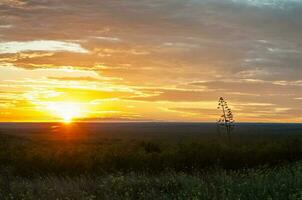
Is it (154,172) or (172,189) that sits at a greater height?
(172,189)

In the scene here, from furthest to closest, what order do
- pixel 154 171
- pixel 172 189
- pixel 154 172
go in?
1. pixel 154 171
2. pixel 154 172
3. pixel 172 189

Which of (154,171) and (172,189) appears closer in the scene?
(172,189)

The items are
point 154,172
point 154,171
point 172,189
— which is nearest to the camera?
point 172,189

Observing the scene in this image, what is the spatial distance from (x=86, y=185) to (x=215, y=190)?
3.93 metres

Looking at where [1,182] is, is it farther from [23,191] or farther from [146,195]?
[146,195]

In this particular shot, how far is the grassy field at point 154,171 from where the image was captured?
43.4ft

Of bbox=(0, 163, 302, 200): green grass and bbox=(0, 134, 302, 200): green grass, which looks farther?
bbox=(0, 134, 302, 200): green grass

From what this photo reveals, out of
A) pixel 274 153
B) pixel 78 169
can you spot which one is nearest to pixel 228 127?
pixel 274 153

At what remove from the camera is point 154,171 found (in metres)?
27.9

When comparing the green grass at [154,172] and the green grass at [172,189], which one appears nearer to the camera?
the green grass at [172,189]

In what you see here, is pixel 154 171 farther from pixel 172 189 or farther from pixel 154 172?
pixel 172 189

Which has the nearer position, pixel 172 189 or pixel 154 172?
pixel 172 189

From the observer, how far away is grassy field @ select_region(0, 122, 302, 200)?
1323 cm

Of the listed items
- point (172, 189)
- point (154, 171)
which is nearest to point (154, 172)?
point (154, 171)
